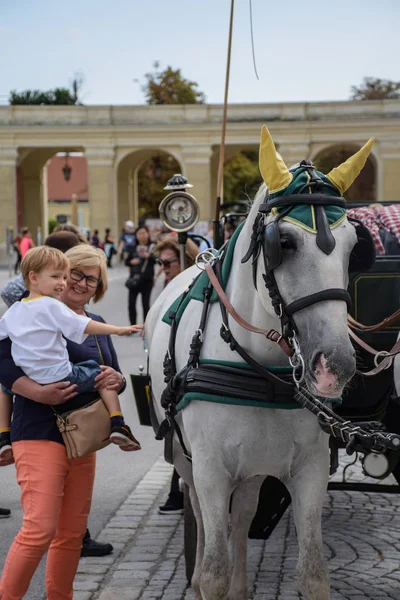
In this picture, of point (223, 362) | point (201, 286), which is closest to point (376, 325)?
point (201, 286)

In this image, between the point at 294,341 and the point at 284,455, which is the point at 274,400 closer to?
the point at 284,455

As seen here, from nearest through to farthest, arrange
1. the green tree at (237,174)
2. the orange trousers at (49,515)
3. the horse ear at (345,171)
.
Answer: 1. the horse ear at (345,171)
2. the orange trousers at (49,515)
3. the green tree at (237,174)

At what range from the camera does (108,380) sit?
184 inches

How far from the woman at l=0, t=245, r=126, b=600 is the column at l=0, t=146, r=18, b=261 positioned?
53.8 metres

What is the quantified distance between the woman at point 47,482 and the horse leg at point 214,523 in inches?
29.4

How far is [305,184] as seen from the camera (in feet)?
12.0

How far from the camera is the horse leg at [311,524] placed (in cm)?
388

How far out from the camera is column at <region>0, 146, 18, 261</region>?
57.7 m

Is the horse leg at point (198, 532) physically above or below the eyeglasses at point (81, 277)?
below

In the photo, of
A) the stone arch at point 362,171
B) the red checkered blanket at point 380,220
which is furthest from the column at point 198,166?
the red checkered blanket at point 380,220

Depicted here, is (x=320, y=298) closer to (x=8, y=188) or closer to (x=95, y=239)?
(x=95, y=239)

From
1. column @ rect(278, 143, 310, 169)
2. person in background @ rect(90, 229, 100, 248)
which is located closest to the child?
person in background @ rect(90, 229, 100, 248)

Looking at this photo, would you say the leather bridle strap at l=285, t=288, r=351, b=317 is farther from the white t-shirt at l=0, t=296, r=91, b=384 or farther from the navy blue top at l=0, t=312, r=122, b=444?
the navy blue top at l=0, t=312, r=122, b=444

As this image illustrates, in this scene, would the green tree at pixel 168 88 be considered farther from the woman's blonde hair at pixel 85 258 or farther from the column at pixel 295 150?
the woman's blonde hair at pixel 85 258
